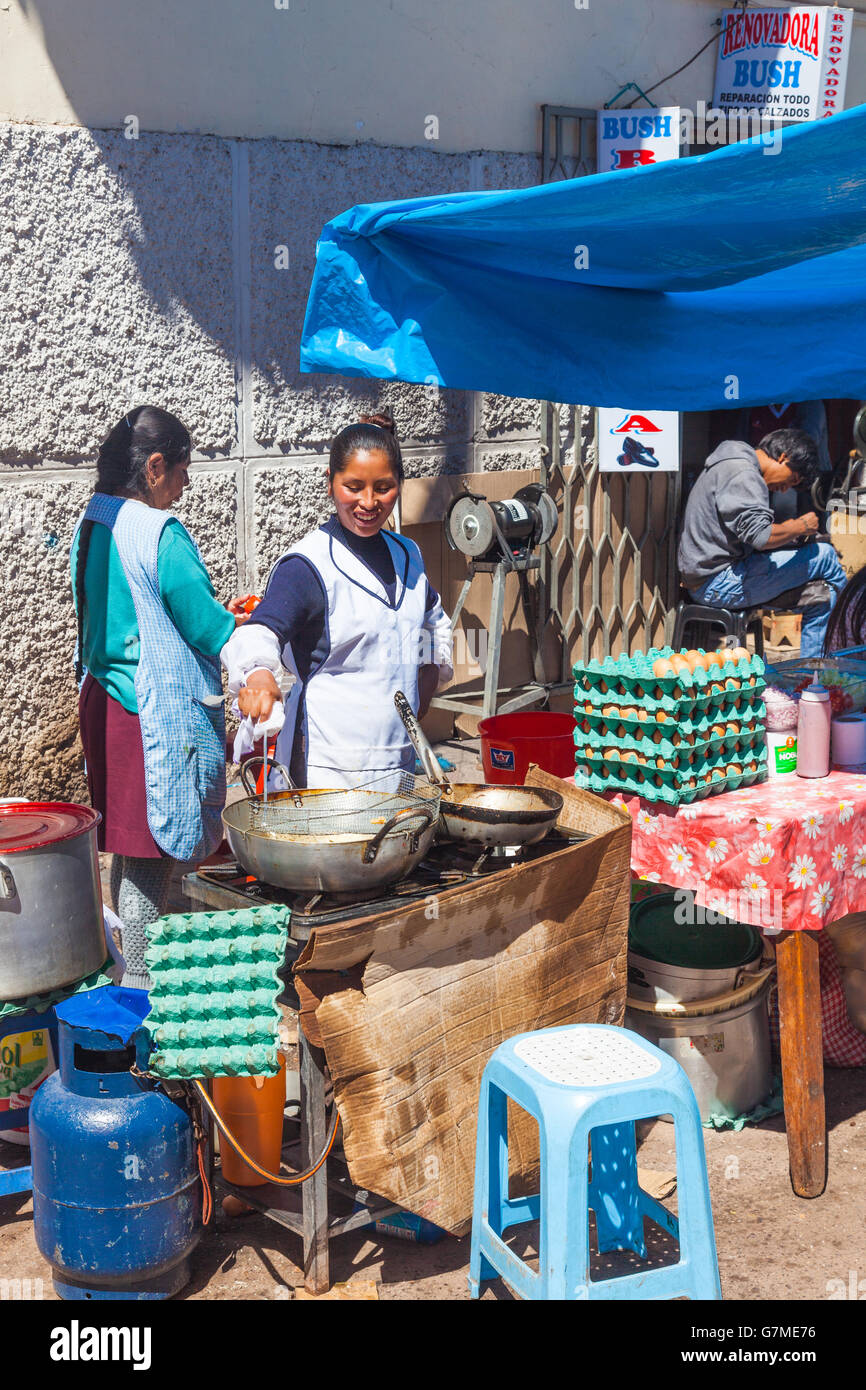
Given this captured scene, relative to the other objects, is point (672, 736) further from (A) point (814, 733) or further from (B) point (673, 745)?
(A) point (814, 733)

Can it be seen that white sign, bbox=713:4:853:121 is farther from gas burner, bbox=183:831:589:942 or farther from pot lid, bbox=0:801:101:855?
pot lid, bbox=0:801:101:855

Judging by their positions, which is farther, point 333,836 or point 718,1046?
point 718,1046

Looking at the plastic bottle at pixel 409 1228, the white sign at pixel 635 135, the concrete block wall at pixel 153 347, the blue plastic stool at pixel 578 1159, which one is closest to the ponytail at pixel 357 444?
the blue plastic stool at pixel 578 1159

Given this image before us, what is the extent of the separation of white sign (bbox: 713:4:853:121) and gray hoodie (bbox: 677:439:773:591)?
A: 2306 mm

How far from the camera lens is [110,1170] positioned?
290 centimetres

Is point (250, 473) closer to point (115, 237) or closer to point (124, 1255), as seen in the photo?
point (115, 237)

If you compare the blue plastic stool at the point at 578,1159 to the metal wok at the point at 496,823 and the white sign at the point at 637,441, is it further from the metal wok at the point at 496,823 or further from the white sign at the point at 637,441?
the white sign at the point at 637,441

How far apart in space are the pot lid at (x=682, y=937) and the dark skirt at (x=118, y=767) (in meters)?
1.44

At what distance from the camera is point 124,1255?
2.94 metres

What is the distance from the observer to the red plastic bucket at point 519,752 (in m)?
5.01

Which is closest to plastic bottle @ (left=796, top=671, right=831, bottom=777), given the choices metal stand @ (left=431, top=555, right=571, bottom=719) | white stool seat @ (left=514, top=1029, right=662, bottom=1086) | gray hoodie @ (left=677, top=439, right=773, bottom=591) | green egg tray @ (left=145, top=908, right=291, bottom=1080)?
white stool seat @ (left=514, top=1029, right=662, bottom=1086)

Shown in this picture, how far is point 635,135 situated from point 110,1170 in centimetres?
626

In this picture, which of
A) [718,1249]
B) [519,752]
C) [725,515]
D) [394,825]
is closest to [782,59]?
[725,515]

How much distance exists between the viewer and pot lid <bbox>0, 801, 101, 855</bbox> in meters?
3.25
